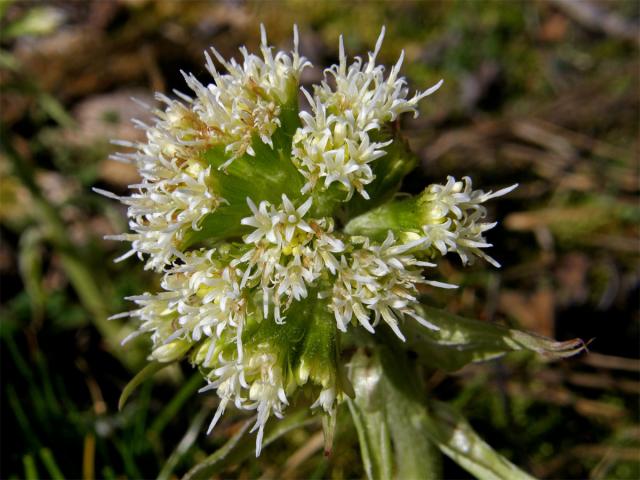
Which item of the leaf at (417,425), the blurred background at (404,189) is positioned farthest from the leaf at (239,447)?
the leaf at (417,425)

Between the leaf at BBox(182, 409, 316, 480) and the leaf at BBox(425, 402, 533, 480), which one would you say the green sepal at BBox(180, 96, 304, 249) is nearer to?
the leaf at BBox(182, 409, 316, 480)

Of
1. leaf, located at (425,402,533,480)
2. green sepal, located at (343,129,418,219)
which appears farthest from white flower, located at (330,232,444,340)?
leaf, located at (425,402,533,480)

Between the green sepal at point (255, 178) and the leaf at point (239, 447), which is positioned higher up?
the green sepal at point (255, 178)

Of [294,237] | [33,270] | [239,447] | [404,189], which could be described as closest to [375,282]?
[294,237]

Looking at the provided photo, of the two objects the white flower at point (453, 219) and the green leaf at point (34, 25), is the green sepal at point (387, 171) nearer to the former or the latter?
the white flower at point (453, 219)

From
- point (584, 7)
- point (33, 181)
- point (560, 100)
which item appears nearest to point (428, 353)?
point (33, 181)

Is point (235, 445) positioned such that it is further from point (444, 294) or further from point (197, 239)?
point (444, 294)
